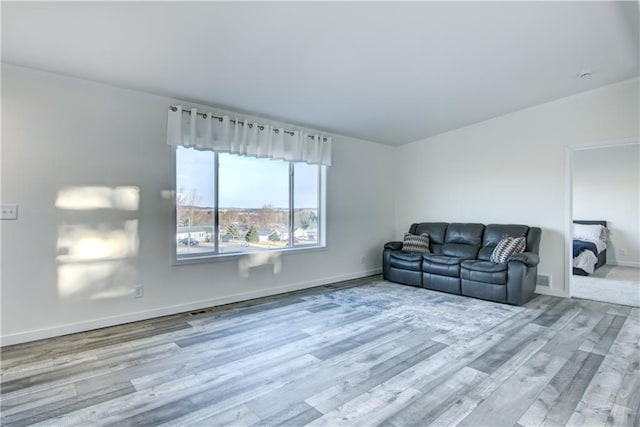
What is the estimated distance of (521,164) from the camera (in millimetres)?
4871

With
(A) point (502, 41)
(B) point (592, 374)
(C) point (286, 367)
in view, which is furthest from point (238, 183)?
(B) point (592, 374)

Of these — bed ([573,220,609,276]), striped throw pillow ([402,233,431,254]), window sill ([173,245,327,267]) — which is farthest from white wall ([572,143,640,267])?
window sill ([173,245,327,267])

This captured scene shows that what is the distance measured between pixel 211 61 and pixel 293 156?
1.83 metres

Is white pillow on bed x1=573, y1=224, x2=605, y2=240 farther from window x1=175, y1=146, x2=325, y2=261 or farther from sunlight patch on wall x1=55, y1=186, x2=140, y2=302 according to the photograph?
sunlight patch on wall x1=55, y1=186, x2=140, y2=302

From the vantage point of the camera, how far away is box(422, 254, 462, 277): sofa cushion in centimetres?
453

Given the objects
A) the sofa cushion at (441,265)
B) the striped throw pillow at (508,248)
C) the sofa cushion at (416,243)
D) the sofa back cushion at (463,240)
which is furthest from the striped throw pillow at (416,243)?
the striped throw pillow at (508,248)

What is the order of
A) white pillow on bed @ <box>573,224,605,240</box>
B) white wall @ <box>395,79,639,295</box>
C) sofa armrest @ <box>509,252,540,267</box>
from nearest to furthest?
sofa armrest @ <box>509,252,540,267</box> < white wall @ <box>395,79,639,295</box> < white pillow on bed @ <box>573,224,605,240</box>

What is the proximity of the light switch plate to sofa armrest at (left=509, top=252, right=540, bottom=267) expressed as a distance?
5109 millimetres

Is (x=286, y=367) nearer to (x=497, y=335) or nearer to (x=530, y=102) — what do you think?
(x=497, y=335)

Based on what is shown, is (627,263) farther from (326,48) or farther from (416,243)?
(326,48)

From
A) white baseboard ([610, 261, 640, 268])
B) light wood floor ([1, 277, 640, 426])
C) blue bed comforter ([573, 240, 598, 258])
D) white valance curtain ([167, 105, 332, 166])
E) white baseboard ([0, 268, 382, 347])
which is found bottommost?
light wood floor ([1, 277, 640, 426])

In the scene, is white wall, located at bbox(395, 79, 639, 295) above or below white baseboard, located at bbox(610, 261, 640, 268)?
above

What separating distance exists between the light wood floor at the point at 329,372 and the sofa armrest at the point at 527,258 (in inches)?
27.4

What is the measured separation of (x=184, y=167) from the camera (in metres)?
Answer: 3.78
